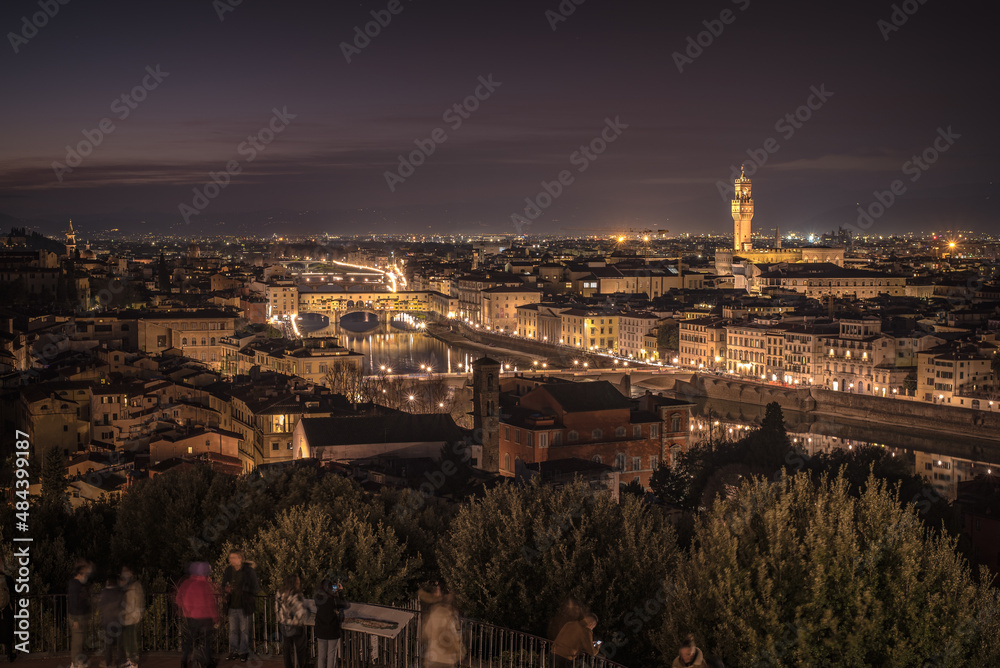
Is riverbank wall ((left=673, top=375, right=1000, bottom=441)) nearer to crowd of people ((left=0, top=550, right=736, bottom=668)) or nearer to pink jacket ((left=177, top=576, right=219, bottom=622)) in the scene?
crowd of people ((left=0, top=550, right=736, bottom=668))

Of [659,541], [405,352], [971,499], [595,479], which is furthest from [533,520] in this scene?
[405,352]

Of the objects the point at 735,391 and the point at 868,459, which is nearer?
the point at 868,459

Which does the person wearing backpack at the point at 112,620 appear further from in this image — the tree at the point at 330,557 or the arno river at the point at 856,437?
the arno river at the point at 856,437

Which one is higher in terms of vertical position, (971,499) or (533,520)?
(533,520)

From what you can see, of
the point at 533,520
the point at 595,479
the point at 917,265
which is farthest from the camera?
the point at 917,265

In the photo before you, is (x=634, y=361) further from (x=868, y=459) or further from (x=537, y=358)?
(x=868, y=459)

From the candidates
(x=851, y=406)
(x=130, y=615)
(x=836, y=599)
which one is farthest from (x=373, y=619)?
(x=851, y=406)

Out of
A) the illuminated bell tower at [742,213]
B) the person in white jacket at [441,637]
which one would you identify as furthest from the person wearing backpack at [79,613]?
the illuminated bell tower at [742,213]
